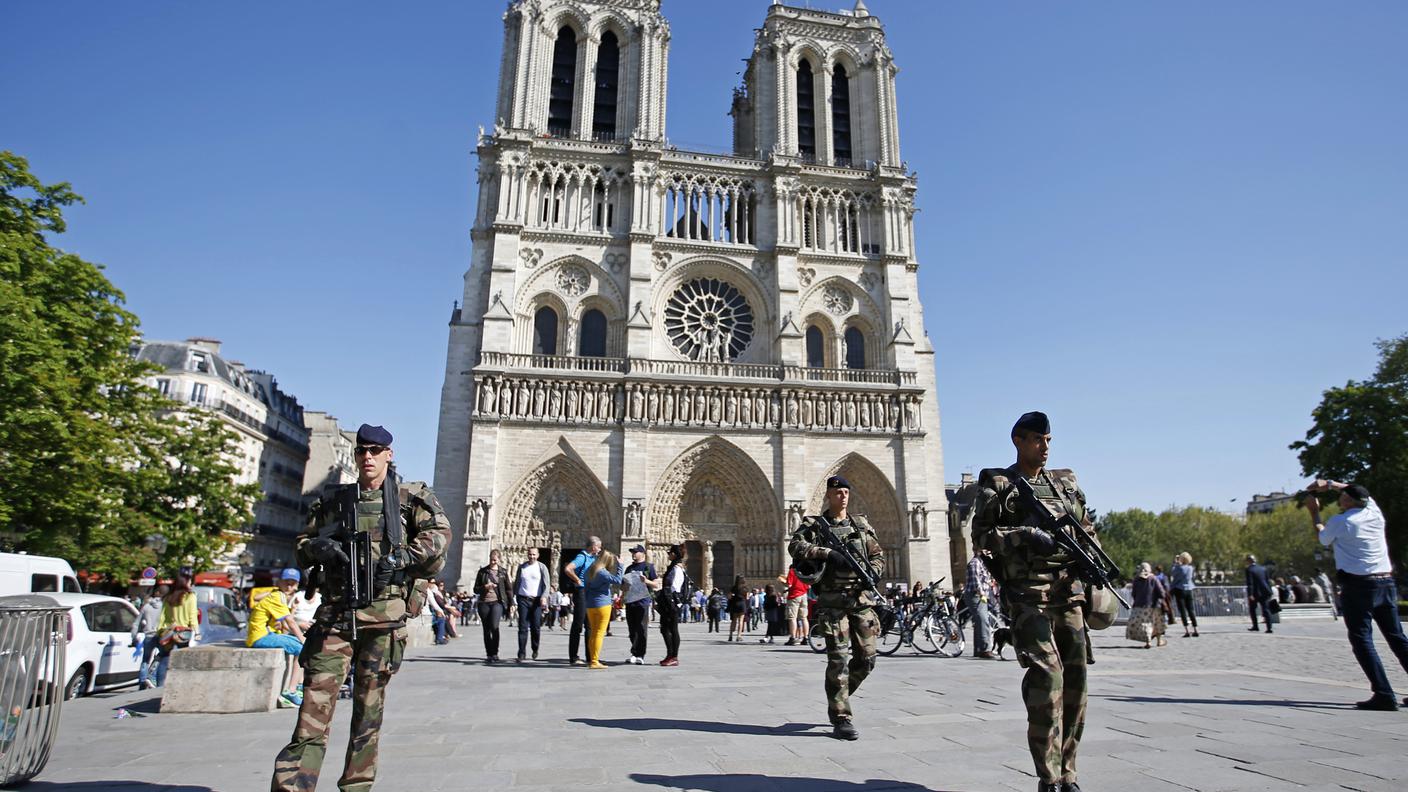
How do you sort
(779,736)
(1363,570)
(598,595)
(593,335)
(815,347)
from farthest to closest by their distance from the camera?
(815,347) → (593,335) → (598,595) → (1363,570) → (779,736)

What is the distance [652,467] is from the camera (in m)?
23.8

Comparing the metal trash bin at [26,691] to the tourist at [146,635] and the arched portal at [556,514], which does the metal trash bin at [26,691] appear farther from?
the arched portal at [556,514]

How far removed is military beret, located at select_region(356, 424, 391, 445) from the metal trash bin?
1993mm

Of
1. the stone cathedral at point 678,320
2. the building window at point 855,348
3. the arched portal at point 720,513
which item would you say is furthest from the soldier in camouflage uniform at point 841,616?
the building window at point 855,348

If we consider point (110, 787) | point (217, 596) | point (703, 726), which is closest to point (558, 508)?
point (217, 596)

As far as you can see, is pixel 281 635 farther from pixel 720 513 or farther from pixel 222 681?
pixel 720 513

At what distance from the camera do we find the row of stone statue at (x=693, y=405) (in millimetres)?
23500

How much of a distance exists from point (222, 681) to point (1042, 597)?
5.77 meters

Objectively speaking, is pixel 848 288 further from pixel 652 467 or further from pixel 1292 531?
pixel 1292 531

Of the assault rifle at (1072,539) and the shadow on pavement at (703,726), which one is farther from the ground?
the assault rifle at (1072,539)

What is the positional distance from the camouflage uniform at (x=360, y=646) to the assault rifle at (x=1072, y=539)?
8.09ft

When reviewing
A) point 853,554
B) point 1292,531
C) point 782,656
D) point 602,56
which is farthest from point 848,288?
point 1292,531

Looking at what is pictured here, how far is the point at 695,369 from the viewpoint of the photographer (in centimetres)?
2497

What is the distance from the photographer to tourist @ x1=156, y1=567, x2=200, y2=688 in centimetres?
802
